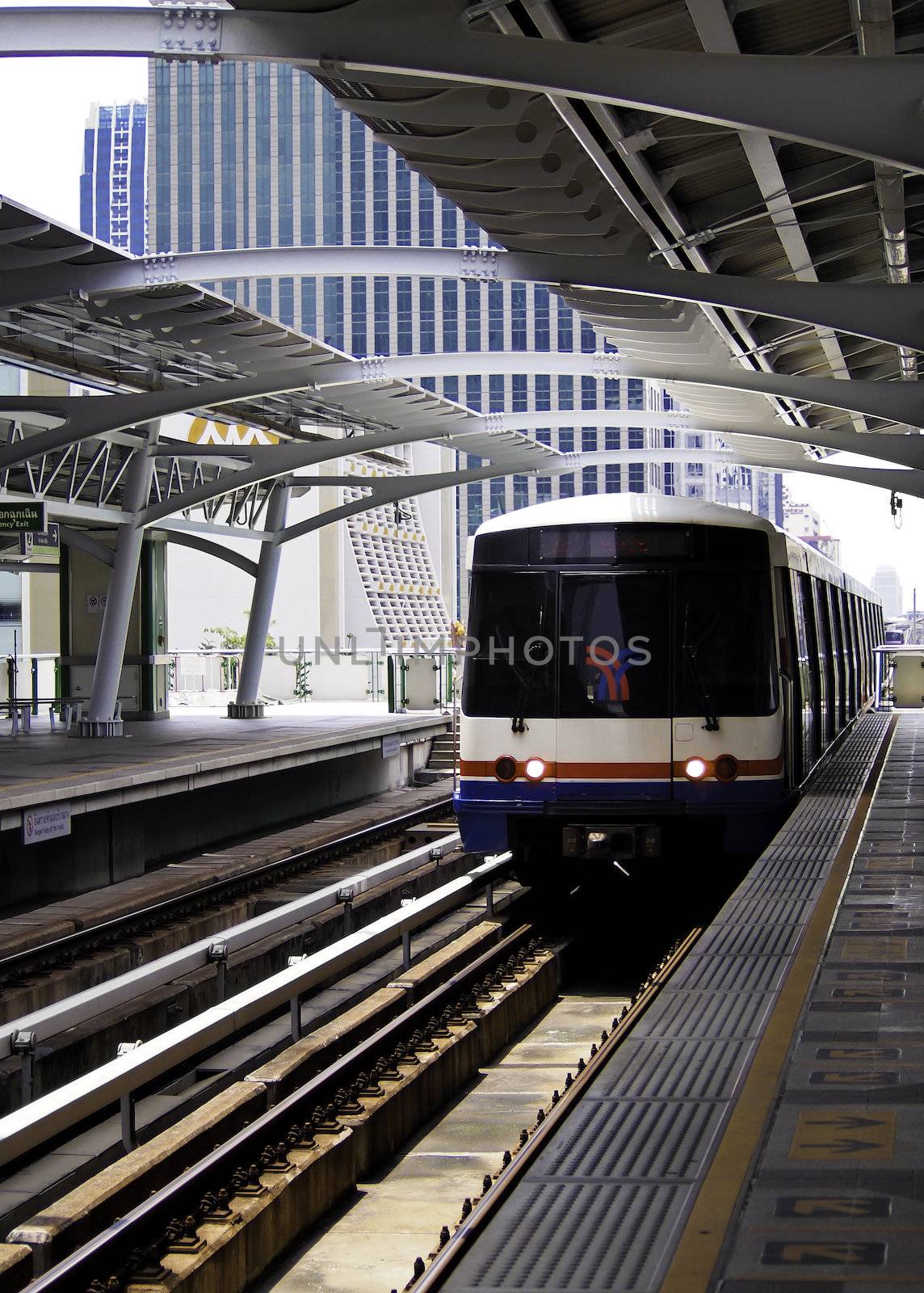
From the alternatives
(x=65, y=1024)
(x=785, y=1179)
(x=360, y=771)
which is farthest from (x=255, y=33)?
(x=360, y=771)

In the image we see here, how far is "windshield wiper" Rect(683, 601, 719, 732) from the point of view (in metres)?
9.98

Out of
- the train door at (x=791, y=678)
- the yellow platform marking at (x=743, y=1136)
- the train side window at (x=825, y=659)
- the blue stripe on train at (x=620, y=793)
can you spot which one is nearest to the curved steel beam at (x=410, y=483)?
the train side window at (x=825, y=659)

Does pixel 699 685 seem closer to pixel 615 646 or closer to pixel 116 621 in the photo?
pixel 615 646

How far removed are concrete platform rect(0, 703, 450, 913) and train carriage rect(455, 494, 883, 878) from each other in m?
4.32

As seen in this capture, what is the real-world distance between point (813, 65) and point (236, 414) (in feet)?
50.1

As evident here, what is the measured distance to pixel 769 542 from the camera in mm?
10391

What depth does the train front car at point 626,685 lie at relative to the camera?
32.9 ft

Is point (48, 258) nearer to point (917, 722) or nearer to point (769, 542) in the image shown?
point (769, 542)

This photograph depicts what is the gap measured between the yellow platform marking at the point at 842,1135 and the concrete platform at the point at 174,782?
29.9ft

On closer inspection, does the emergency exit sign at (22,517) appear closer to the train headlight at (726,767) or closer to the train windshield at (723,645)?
the train windshield at (723,645)

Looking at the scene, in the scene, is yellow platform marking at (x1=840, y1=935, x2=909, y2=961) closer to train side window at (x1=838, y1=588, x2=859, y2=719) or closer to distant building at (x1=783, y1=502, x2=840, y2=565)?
train side window at (x1=838, y1=588, x2=859, y2=719)

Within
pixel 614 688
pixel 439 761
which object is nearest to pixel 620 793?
pixel 614 688

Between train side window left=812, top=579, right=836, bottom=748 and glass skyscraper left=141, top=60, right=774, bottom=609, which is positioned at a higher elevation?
glass skyscraper left=141, top=60, right=774, bottom=609

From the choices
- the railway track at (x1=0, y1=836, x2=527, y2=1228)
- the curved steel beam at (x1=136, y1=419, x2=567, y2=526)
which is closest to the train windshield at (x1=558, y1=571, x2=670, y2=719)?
the railway track at (x1=0, y1=836, x2=527, y2=1228)
